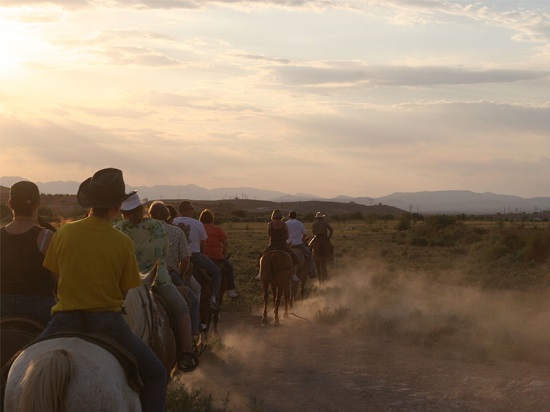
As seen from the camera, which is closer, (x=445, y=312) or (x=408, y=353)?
(x=408, y=353)

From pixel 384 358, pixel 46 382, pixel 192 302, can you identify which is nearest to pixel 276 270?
pixel 384 358

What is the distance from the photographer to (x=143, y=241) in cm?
868

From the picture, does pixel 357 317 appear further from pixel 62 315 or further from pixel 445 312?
pixel 62 315

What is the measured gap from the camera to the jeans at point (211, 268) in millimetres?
14480

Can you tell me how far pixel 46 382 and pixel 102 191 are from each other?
60.2 inches

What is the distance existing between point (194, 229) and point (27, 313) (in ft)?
23.0

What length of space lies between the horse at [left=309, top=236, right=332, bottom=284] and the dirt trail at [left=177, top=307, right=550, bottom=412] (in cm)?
862

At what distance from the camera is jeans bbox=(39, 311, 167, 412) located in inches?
226

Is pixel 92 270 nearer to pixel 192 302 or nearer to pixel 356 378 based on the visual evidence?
pixel 192 302

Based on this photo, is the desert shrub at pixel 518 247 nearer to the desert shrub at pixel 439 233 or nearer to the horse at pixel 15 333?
the desert shrub at pixel 439 233

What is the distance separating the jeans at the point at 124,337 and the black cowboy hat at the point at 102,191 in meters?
0.82

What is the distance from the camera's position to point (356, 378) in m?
12.5

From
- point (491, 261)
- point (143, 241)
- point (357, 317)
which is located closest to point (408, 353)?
point (357, 317)

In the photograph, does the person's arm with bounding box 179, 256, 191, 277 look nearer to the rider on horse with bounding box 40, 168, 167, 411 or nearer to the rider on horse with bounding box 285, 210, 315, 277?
the rider on horse with bounding box 40, 168, 167, 411
